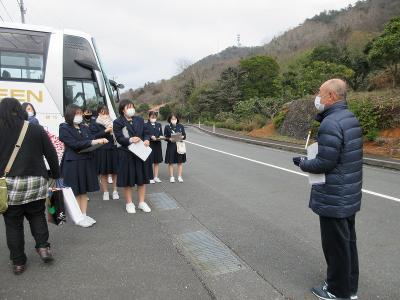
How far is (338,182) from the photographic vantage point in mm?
3111

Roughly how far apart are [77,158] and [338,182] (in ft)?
12.7

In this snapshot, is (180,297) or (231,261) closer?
(180,297)

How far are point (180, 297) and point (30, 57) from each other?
747 centimetres

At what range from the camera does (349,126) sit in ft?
9.93

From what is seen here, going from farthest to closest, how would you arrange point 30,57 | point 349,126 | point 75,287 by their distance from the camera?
point 30,57 < point 75,287 < point 349,126

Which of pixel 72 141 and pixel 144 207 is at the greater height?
pixel 72 141

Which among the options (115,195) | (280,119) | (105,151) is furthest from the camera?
(280,119)

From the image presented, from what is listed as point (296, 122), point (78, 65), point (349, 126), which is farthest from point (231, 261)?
point (296, 122)

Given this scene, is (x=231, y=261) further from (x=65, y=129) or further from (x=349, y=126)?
(x=65, y=129)

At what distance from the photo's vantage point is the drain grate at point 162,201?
21.1 feet

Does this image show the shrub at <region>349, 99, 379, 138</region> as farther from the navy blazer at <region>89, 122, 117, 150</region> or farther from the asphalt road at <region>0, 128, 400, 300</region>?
the navy blazer at <region>89, 122, 117, 150</region>

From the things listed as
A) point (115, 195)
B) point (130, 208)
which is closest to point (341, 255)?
point (130, 208)

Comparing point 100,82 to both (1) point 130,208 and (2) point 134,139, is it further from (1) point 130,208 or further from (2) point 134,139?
(1) point 130,208

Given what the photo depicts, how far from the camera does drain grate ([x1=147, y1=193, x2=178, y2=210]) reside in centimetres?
643
